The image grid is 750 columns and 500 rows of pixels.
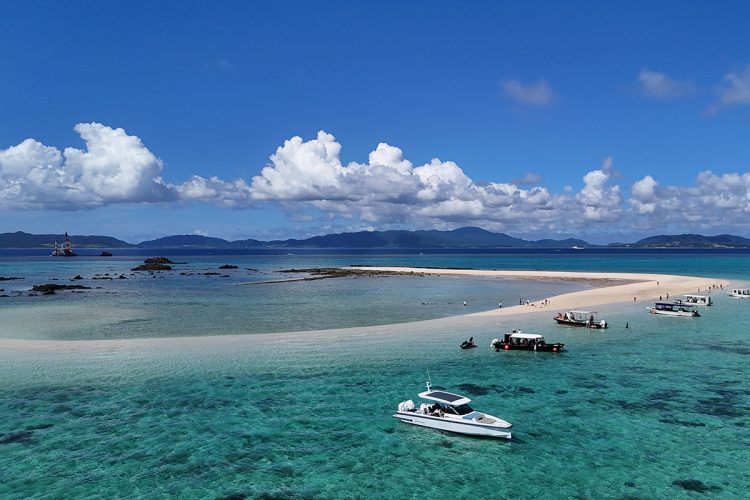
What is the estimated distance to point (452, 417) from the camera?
2919 cm

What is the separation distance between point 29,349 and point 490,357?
145 feet

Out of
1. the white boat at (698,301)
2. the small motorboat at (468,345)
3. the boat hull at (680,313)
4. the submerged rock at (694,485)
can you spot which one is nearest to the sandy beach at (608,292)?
the white boat at (698,301)

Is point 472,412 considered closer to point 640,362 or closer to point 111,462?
point 111,462

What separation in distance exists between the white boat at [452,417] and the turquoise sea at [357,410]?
2.22 feet

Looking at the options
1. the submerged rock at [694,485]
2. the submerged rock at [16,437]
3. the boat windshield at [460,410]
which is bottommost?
the submerged rock at [16,437]

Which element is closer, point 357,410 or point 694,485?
point 694,485

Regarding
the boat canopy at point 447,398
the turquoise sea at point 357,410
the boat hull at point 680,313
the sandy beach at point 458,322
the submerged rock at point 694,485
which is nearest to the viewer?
the submerged rock at point 694,485

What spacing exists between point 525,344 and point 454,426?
2263cm

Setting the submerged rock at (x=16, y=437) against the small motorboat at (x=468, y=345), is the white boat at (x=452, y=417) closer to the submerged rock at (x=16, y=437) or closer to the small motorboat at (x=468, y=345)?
the small motorboat at (x=468, y=345)

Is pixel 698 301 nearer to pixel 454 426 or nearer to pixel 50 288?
pixel 454 426

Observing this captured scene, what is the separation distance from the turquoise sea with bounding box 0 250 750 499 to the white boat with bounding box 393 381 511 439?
68 cm

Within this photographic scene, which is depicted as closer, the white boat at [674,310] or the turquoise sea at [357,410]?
the turquoise sea at [357,410]

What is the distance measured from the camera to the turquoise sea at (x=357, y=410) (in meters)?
24.1

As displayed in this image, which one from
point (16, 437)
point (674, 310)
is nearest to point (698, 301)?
point (674, 310)
